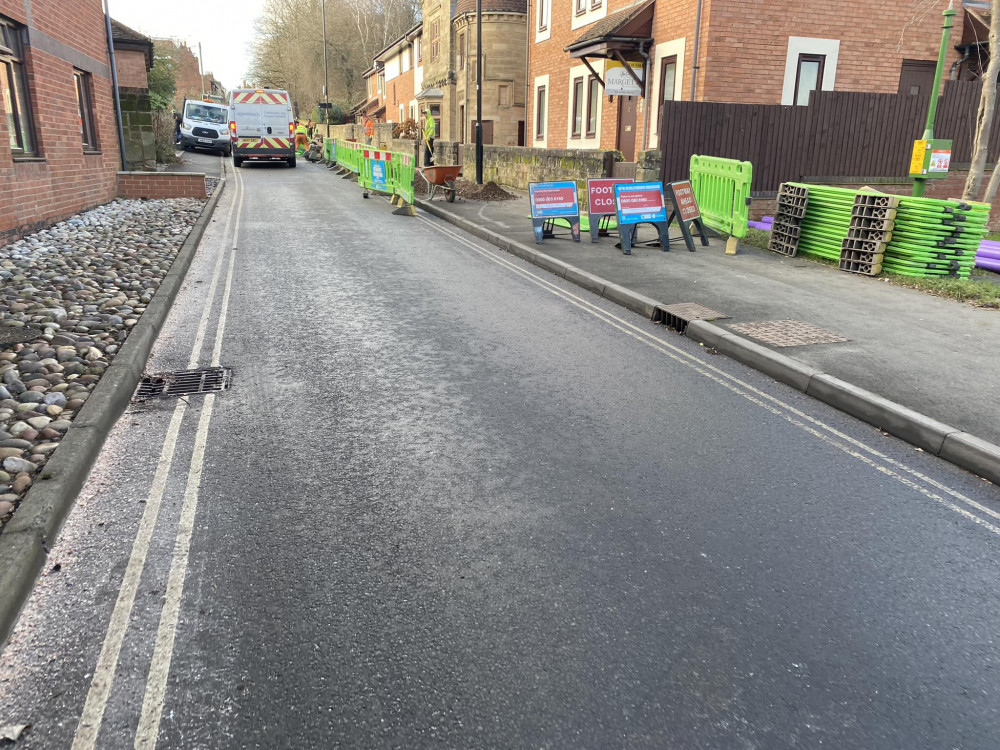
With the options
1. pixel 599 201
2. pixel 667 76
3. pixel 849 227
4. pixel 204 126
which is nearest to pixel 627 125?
pixel 667 76

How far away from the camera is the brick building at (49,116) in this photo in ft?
36.9

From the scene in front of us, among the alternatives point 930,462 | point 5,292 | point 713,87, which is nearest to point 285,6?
point 713,87

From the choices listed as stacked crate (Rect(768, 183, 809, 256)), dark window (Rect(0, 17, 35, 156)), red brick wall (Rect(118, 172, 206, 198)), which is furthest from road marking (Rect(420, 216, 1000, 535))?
red brick wall (Rect(118, 172, 206, 198))

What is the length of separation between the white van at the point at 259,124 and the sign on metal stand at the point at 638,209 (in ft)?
80.9

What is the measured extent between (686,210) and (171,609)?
36.1ft

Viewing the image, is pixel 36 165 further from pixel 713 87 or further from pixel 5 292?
pixel 713 87

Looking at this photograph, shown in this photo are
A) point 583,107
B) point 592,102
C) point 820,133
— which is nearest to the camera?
point 820,133

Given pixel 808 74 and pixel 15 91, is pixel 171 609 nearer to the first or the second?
pixel 15 91

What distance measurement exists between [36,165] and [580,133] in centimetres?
1659

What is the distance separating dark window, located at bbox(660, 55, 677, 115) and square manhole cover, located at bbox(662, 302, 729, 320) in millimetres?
12020

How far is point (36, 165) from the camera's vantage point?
39.4 feet

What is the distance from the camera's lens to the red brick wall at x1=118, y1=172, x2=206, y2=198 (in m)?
18.3

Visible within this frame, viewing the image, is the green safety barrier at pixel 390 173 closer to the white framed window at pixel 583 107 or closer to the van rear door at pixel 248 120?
the white framed window at pixel 583 107

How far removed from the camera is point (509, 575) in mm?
3309
